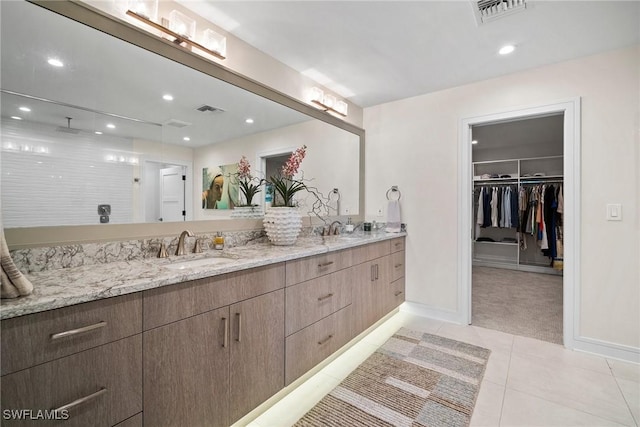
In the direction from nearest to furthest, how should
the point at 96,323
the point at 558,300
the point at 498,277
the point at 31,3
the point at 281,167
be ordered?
the point at 96,323 < the point at 31,3 < the point at 281,167 < the point at 558,300 < the point at 498,277

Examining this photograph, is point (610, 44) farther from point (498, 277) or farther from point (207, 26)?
point (498, 277)

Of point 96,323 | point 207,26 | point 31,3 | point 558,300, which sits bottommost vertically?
point 558,300

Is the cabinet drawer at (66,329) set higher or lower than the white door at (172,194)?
lower

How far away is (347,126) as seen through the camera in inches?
126

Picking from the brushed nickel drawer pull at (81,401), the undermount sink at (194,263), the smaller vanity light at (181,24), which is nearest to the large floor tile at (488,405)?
the undermount sink at (194,263)

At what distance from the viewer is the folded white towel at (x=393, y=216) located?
3.14m

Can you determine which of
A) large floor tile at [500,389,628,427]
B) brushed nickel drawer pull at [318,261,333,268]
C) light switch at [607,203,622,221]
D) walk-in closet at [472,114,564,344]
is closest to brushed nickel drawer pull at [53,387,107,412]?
brushed nickel drawer pull at [318,261,333,268]

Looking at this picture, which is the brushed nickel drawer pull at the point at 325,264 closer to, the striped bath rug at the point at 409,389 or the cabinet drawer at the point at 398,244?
the striped bath rug at the point at 409,389

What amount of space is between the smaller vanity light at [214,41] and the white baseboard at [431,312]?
9.84 feet

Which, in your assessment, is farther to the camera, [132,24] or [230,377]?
[132,24]

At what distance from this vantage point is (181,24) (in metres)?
1.62

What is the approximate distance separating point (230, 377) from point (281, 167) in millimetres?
1605

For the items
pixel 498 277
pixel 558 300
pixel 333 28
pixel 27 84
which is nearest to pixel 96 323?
pixel 27 84

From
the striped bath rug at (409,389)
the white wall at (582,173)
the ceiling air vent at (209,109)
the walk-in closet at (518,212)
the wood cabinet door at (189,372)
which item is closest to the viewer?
the wood cabinet door at (189,372)
